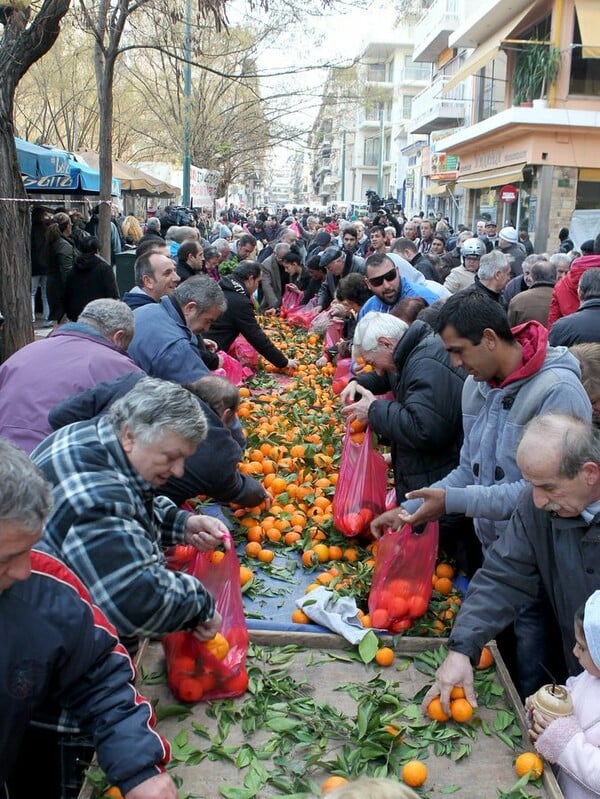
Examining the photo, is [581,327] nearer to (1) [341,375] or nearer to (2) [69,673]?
(1) [341,375]

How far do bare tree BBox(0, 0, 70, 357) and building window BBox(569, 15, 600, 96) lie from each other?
19327mm

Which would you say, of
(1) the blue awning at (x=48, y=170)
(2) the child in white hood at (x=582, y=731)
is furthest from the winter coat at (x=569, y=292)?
(1) the blue awning at (x=48, y=170)

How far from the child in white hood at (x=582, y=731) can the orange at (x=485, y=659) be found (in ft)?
1.37

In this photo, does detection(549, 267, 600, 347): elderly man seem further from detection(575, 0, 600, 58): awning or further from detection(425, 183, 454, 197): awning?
detection(425, 183, 454, 197): awning

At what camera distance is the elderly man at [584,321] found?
4.72m

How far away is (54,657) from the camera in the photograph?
5.93ft

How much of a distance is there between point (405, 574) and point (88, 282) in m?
8.00

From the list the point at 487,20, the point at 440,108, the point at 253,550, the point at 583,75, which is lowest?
the point at 253,550

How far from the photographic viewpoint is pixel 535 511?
2.53 metres

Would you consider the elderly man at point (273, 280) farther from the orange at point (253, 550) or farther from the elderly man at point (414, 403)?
the orange at point (253, 550)

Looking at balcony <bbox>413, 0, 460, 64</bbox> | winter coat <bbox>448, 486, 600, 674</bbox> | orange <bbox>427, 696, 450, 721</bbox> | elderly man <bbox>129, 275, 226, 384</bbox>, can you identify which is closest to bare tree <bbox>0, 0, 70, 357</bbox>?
elderly man <bbox>129, 275, 226, 384</bbox>

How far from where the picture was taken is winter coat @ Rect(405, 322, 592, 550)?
294cm

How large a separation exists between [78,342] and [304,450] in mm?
1938

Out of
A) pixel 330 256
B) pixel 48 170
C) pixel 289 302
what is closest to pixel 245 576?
pixel 330 256
